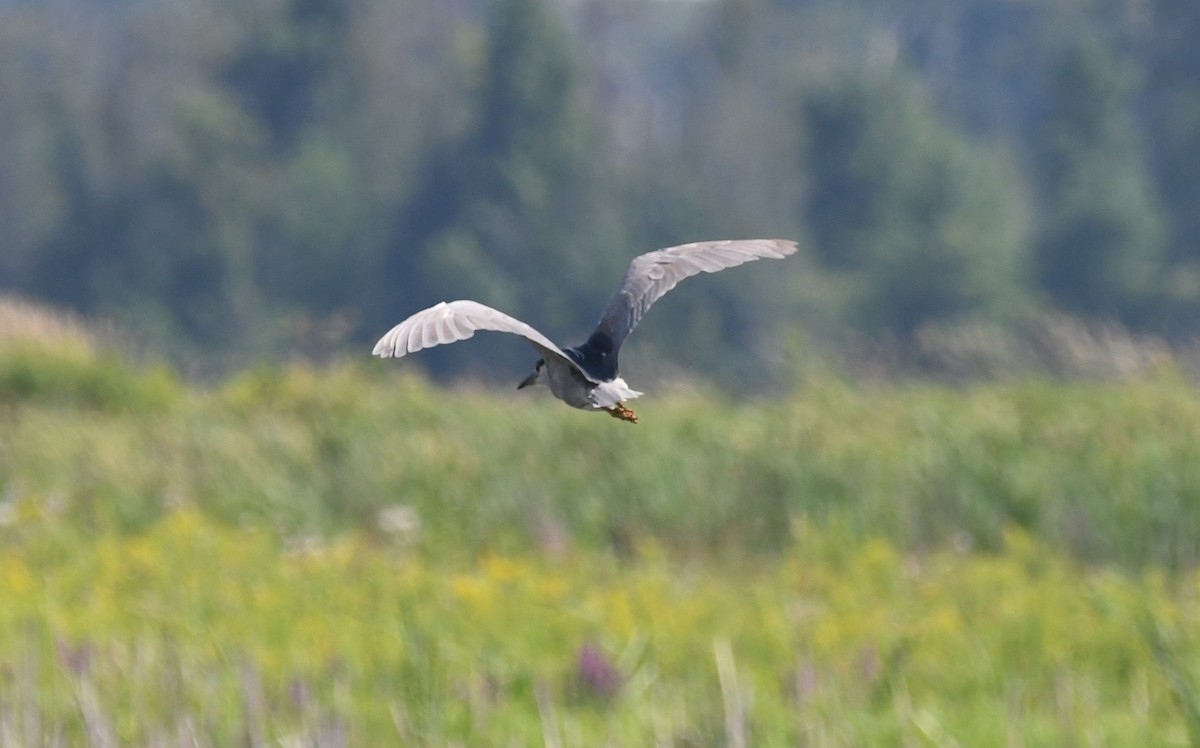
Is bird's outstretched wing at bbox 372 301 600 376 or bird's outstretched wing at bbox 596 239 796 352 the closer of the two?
bird's outstretched wing at bbox 372 301 600 376

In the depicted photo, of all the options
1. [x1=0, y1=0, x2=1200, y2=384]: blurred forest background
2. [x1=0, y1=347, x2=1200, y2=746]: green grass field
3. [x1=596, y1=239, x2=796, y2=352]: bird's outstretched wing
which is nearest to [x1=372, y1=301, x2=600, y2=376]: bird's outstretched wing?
[x1=596, y1=239, x2=796, y2=352]: bird's outstretched wing

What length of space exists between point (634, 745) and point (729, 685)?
44.4 inches

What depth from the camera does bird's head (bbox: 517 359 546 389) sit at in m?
2.33

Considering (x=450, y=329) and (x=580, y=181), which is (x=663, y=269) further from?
(x=580, y=181)

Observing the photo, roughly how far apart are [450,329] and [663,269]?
38 centimetres

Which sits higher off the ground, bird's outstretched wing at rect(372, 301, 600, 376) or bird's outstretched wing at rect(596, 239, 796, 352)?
bird's outstretched wing at rect(596, 239, 796, 352)

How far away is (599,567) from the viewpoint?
27.6 feet

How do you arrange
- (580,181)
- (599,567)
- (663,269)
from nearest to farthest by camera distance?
(663,269)
(599,567)
(580,181)

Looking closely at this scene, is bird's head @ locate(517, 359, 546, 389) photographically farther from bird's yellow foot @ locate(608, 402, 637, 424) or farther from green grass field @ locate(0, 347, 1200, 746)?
green grass field @ locate(0, 347, 1200, 746)

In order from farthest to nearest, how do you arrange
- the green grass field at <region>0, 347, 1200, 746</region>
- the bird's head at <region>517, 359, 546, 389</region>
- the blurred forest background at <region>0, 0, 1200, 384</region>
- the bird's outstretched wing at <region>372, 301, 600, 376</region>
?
the blurred forest background at <region>0, 0, 1200, 384</region>, the green grass field at <region>0, 347, 1200, 746</region>, the bird's head at <region>517, 359, 546, 389</region>, the bird's outstretched wing at <region>372, 301, 600, 376</region>

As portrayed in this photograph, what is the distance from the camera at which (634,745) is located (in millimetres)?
5098

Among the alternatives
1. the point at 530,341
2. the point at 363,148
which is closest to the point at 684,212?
the point at 363,148

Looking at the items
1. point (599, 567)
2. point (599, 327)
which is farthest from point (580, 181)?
point (599, 327)

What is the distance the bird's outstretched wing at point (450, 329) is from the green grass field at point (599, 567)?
1623 millimetres
